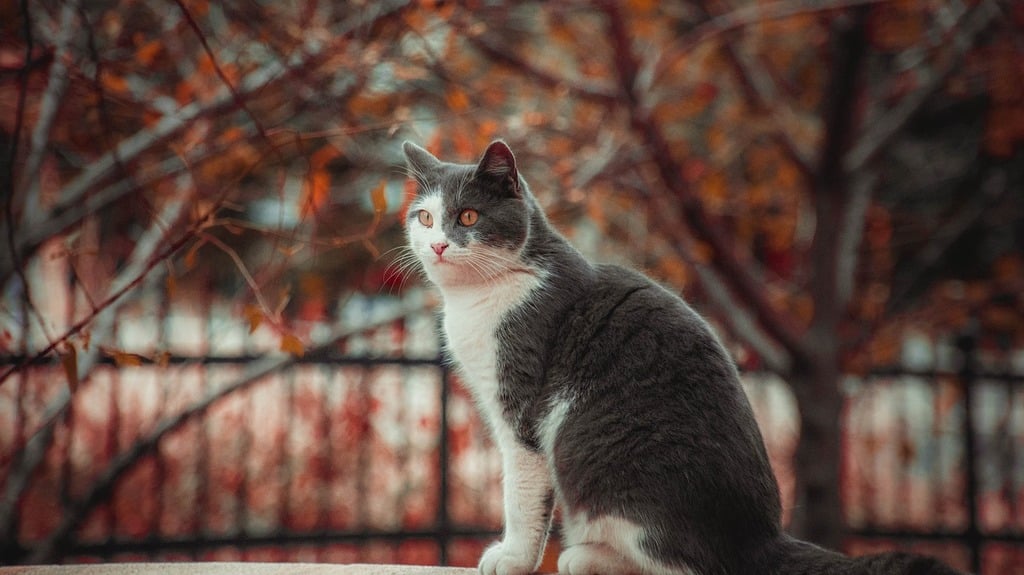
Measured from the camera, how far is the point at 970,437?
515cm

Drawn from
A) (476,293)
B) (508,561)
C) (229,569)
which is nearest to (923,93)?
(476,293)

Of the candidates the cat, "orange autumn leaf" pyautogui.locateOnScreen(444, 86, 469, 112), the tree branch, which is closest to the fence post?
the tree branch

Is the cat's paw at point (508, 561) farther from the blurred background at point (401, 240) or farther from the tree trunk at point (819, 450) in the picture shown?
the tree trunk at point (819, 450)

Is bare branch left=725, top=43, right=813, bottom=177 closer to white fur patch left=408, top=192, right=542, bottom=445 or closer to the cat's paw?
white fur patch left=408, top=192, right=542, bottom=445

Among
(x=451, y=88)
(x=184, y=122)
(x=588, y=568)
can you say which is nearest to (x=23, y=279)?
(x=184, y=122)

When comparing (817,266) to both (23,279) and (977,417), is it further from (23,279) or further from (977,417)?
(23,279)

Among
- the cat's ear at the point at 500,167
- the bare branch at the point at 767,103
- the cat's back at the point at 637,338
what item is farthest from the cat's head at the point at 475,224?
the bare branch at the point at 767,103

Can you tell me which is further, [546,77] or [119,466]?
[546,77]

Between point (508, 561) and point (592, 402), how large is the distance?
0.44 metres

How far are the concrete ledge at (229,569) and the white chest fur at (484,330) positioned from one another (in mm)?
461

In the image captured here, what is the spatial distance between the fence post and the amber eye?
4.28 metres

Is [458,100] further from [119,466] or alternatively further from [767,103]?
[119,466]

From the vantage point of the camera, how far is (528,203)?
2.21 m

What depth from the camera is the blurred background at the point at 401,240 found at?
9.95 ft
